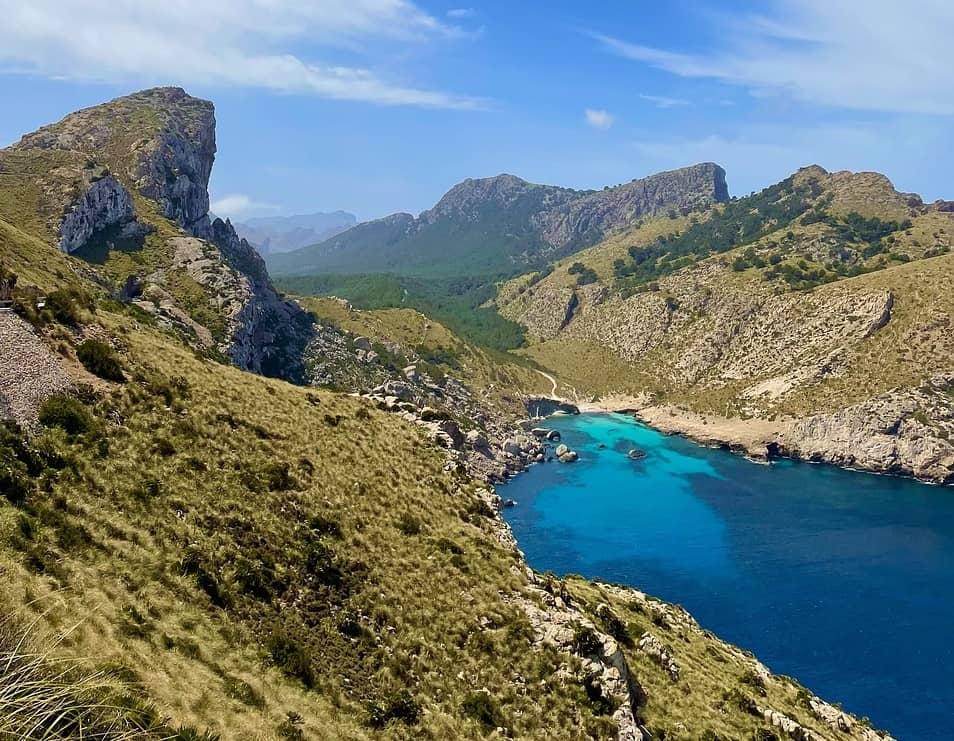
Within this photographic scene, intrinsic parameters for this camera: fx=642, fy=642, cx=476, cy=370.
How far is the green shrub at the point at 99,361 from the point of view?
37906 mm

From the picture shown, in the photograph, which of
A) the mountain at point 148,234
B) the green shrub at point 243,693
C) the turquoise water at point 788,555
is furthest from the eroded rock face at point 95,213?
the green shrub at point 243,693

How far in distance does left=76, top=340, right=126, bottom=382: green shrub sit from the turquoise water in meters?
74.6

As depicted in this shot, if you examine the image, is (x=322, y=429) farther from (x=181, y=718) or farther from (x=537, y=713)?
(x=181, y=718)

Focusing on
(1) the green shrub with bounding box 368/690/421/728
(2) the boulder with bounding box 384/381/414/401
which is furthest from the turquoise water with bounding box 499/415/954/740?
(1) the green shrub with bounding box 368/690/421/728

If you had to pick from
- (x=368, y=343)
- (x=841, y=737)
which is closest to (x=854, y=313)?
(x=368, y=343)

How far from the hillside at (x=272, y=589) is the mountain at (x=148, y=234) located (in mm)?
59782

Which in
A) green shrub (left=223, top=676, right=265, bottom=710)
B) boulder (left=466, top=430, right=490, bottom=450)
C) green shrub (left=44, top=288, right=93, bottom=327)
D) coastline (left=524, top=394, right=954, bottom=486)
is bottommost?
coastline (left=524, top=394, right=954, bottom=486)

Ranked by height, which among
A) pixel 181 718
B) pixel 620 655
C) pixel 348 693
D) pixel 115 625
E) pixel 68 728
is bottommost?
pixel 620 655

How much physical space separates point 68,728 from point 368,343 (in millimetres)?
174766

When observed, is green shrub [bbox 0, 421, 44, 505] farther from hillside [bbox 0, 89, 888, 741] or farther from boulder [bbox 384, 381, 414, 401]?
boulder [bbox 384, 381, 414, 401]

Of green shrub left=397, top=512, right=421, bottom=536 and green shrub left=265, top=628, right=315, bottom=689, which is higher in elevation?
green shrub left=397, top=512, right=421, bottom=536

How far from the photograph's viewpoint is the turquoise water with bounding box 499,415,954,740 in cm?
7519

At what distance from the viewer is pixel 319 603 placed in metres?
32.8

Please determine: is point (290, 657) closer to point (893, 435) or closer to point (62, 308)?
point (62, 308)
